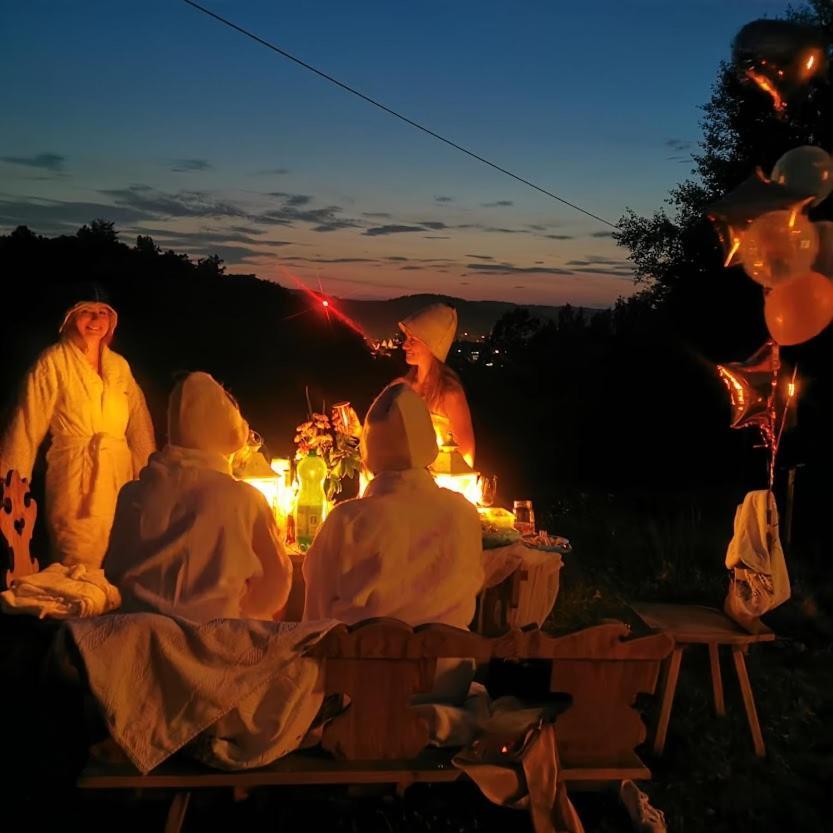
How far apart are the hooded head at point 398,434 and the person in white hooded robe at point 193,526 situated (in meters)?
0.47

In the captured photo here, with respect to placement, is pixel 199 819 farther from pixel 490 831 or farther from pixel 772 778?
pixel 772 778

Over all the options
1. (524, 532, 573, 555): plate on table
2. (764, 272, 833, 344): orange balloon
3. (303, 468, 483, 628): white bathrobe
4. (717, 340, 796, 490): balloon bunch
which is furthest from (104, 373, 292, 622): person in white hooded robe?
(764, 272, 833, 344): orange balloon

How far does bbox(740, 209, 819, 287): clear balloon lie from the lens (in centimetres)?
481

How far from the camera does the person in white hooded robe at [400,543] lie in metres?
3.46

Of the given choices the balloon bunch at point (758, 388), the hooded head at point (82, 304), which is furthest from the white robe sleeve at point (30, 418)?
the balloon bunch at point (758, 388)

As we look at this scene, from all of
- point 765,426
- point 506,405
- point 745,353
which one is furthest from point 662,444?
point 765,426

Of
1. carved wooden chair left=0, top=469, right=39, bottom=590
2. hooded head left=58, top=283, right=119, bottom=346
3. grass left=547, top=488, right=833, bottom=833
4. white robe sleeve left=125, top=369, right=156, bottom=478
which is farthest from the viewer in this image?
white robe sleeve left=125, top=369, right=156, bottom=478

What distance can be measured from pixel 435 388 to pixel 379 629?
2.92 m

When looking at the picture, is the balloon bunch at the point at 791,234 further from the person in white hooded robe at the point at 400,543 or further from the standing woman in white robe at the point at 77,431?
the standing woman in white robe at the point at 77,431

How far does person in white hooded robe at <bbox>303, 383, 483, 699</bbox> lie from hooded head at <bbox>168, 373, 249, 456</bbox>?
0.51 m

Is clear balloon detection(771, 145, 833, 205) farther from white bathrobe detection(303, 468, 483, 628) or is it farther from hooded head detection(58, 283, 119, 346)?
hooded head detection(58, 283, 119, 346)

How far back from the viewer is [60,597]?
4.22 meters

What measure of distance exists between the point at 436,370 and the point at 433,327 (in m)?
0.27

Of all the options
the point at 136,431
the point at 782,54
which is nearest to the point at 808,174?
the point at 782,54
